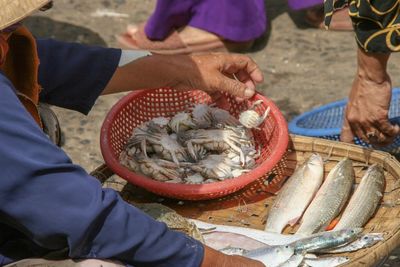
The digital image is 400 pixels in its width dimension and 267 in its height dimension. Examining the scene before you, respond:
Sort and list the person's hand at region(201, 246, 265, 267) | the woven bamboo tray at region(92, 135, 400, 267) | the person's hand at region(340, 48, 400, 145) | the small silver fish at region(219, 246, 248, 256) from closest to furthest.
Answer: the person's hand at region(201, 246, 265, 267) → the small silver fish at region(219, 246, 248, 256) → the woven bamboo tray at region(92, 135, 400, 267) → the person's hand at region(340, 48, 400, 145)

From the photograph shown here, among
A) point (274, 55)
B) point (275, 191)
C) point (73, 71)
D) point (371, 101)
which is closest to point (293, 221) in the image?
point (275, 191)

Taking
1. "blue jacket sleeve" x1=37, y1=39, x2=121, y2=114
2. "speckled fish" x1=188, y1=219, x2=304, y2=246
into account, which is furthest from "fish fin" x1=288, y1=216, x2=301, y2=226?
"blue jacket sleeve" x1=37, y1=39, x2=121, y2=114

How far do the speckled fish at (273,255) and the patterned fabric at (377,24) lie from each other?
87 cm

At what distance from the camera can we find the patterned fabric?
3.02 m

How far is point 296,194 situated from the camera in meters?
3.21

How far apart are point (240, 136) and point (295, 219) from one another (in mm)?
455

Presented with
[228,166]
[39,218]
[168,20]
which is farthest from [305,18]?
[39,218]

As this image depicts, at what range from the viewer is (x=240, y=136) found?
339 centimetres

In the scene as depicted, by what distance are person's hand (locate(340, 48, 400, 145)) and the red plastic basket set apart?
12.4 inches

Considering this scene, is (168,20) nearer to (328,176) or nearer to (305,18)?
(305,18)

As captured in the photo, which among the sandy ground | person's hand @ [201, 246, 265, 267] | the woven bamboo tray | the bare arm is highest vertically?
the bare arm

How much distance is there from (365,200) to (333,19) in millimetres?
2793

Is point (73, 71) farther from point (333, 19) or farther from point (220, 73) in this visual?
point (333, 19)

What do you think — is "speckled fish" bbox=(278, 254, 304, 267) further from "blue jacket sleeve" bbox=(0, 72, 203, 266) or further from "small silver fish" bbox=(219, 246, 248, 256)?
"blue jacket sleeve" bbox=(0, 72, 203, 266)
